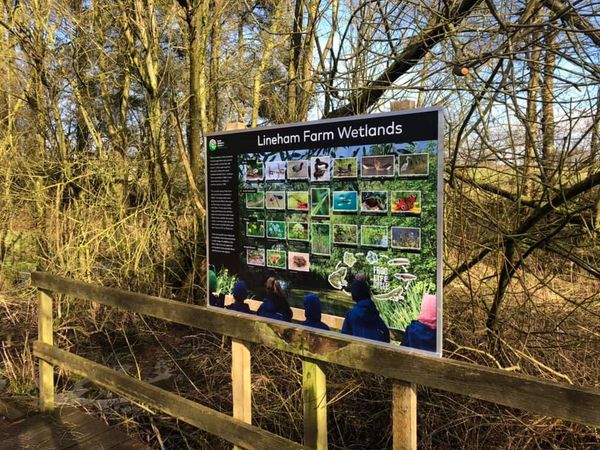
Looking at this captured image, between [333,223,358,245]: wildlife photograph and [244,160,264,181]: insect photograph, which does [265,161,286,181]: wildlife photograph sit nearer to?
[244,160,264,181]: insect photograph

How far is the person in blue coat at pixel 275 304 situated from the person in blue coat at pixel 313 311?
0.12 m

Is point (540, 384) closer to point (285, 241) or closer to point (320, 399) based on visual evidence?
point (320, 399)

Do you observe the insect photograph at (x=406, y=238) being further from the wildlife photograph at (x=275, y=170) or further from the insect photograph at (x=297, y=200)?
the wildlife photograph at (x=275, y=170)

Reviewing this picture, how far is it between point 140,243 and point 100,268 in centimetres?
72

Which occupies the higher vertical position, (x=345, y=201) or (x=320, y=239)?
(x=345, y=201)

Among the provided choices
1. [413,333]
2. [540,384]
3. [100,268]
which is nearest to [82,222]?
[100,268]

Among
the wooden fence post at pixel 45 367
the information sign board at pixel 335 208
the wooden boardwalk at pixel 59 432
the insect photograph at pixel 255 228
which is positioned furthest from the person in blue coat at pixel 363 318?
the wooden fence post at pixel 45 367

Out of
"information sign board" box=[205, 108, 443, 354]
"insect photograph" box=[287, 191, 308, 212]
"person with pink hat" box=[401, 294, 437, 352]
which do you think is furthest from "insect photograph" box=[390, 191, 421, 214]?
"insect photograph" box=[287, 191, 308, 212]

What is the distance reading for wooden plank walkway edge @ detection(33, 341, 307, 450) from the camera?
2.63 metres

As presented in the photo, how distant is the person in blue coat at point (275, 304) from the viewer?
271 centimetres

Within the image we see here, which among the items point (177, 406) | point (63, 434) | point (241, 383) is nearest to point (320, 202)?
point (241, 383)

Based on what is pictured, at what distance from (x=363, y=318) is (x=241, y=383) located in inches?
36.7

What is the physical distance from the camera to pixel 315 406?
245 centimetres

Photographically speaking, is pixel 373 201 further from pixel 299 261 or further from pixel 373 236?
pixel 299 261
